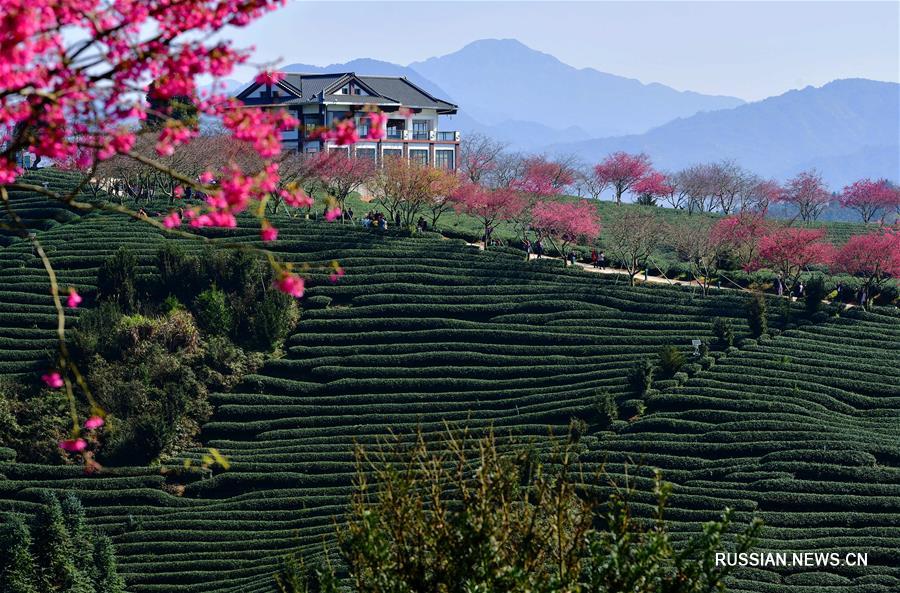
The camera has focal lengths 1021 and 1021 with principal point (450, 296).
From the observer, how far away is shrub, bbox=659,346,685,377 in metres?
39.5

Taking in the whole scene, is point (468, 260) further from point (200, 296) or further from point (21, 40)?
Answer: point (21, 40)

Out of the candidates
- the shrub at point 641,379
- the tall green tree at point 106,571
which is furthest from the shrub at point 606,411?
the tall green tree at point 106,571

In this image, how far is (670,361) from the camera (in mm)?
39469

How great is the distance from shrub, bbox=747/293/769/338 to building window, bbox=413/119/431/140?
139ft

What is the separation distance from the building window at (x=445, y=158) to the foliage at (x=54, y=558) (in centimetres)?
5587

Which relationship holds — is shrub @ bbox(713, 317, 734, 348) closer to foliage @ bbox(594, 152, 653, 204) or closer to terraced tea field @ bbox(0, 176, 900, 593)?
terraced tea field @ bbox(0, 176, 900, 593)

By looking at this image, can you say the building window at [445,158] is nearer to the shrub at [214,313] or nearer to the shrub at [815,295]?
the shrub at [214,313]

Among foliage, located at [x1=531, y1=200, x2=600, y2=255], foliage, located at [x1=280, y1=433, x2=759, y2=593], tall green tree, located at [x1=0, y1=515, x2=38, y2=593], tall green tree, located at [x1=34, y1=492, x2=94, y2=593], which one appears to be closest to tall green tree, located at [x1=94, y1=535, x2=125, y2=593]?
tall green tree, located at [x1=34, y1=492, x2=94, y2=593]

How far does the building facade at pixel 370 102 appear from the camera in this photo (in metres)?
75.6

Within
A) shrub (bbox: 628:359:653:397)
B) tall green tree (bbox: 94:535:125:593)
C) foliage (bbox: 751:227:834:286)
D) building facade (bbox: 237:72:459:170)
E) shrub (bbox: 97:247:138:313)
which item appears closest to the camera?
tall green tree (bbox: 94:535:125:593)

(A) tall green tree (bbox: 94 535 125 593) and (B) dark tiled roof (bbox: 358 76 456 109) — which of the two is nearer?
(A) tall green tree (bbox: 94 535 125 593)

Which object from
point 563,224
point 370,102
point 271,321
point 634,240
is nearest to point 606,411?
point 634,240

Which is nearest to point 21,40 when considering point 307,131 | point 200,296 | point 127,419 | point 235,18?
point 235,18

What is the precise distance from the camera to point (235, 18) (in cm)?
818
